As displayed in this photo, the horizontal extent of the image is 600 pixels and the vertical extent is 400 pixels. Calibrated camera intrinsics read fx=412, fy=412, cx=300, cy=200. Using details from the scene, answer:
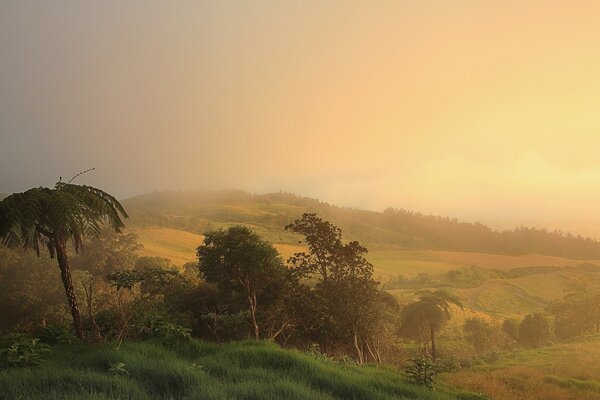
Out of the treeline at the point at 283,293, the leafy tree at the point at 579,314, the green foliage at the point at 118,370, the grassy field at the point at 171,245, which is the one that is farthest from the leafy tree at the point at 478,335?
the grassy field at the point at 171,245

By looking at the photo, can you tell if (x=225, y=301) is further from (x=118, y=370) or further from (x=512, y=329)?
(x=512, y=329)

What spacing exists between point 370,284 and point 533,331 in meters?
43.0

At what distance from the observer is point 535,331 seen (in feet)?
189

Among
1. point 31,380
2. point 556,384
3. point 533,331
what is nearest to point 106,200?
point 31,380

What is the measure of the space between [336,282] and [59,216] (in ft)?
60.8

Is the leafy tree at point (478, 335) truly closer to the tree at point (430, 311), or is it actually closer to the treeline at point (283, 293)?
the tree at point (430, 311)

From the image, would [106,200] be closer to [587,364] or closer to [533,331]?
[587,364]

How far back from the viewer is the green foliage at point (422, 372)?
12.9 m

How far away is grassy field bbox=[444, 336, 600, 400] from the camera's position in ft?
60.6

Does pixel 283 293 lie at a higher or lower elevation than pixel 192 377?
lower

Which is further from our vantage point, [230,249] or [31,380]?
[230,249]

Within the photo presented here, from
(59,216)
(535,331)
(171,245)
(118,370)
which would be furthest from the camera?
(171,245)

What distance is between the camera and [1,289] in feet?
141

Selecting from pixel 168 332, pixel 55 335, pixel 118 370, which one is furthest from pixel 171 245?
pixel 118 370
